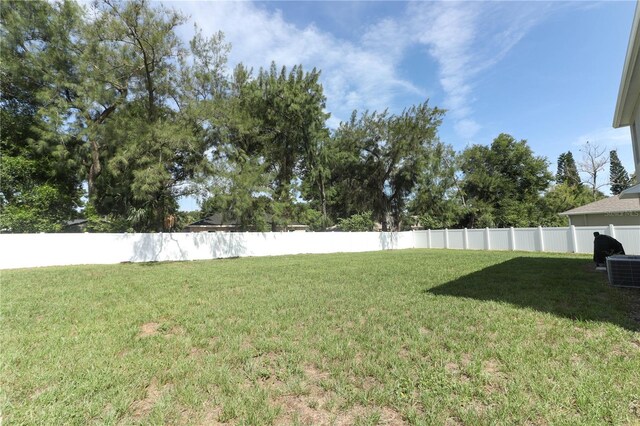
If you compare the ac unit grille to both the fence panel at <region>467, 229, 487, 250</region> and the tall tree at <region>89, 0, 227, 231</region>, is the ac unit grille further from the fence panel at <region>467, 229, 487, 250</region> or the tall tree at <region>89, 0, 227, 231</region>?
the tall tree at <region>89, 0, 227, 231</region>

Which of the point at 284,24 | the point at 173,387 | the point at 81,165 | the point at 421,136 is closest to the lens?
the point at 173,387

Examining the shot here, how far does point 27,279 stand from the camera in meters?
8.00

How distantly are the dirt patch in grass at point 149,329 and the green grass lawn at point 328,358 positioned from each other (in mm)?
25

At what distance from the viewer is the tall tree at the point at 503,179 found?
99.7ft

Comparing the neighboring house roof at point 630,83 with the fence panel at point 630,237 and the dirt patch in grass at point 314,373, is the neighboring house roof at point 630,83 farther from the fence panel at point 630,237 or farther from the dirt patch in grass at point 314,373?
the dirt patch in grass at point 314,373

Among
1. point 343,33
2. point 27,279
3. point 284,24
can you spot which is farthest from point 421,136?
point 27,279

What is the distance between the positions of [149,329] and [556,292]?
6.45m

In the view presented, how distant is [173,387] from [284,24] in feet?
35.1

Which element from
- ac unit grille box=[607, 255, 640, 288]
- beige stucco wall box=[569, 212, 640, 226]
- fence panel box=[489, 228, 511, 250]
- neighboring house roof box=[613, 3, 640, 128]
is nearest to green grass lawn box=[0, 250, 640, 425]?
ac unit grille box=[607, 255, 640, 288]

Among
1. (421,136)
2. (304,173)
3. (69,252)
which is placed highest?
(421,136)

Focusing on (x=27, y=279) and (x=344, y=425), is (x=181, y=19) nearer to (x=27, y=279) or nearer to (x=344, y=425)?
(x=27, y=279)

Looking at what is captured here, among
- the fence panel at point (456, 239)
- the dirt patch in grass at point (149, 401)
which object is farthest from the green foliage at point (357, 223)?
the dirt patch in grass at point (149, 401)

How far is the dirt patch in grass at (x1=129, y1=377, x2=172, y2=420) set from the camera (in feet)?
7.42

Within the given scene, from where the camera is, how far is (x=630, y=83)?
640cm
